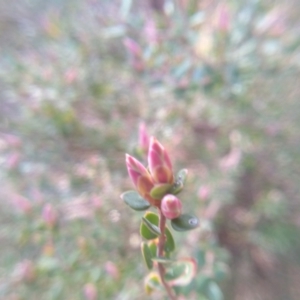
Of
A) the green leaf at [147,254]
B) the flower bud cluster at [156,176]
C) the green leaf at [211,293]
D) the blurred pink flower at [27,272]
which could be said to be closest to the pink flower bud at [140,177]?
the flower bud cluster at [156,176]

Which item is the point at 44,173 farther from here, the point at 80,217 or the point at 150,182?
the point at 150,182

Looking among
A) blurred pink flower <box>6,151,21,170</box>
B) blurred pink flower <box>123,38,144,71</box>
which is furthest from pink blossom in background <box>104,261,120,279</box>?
blurred pink flower <box>123,38,144,71</box>

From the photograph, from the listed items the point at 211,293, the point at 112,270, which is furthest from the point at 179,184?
the point at 112,270

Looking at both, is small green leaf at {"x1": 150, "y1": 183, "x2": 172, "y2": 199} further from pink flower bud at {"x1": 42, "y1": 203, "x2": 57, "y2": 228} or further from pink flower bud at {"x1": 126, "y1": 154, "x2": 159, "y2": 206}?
pink flower bud at {"x1": 42, "y1": 203, "x2": 57, "y2": 228}

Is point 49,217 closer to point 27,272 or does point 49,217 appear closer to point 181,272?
point 27,272

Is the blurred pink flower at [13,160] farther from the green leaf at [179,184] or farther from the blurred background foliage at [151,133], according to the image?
the green leaf at [179,184]

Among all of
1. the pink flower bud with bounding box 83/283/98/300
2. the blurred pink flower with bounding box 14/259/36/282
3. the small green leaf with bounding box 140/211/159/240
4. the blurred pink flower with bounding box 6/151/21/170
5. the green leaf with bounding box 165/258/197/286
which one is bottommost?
the blurred pink flower with bounding box 14/259/36/282
